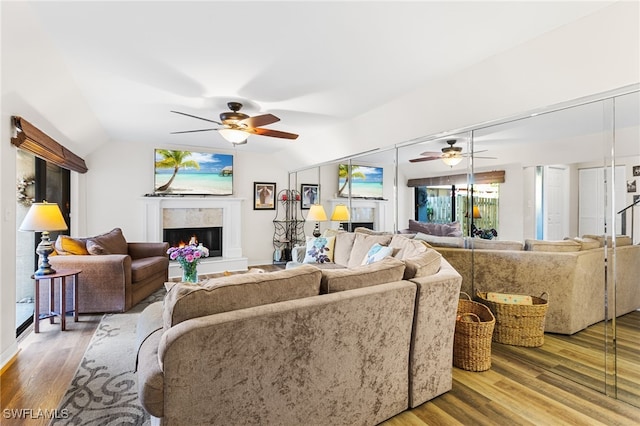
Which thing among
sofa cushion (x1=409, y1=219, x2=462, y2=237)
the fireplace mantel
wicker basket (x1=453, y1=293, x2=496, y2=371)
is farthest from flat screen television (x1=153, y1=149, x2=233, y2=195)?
wicker basket (x1=453, y1=293, x2=496, y2=371)

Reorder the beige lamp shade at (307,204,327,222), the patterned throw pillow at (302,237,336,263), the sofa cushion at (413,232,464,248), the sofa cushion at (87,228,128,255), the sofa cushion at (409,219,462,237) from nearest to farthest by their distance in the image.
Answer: the sofa cushion at (413,232,464,248), the sofa cushion at (409,219,462,237), the sofa cushion at (87,228,128,255), the patterned throw pillow at (302,237,336,263), the beige lamp shade at (307,204,327,222)

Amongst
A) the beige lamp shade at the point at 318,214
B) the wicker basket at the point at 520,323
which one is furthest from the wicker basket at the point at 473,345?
the beige lamp shade at the point at 318,214

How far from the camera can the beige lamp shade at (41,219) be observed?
2900 mm

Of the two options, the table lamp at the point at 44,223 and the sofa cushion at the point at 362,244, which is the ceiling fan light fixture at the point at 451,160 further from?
the table lamp at the point at 44,223

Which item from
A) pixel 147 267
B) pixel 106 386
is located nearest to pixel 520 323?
pixel 106 386

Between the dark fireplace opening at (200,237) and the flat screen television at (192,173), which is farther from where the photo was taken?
the dark fireplace opening at (200,237)

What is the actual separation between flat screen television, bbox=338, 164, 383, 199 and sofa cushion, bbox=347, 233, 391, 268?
3.73 feet

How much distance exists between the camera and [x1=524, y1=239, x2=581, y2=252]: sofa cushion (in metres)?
2.72

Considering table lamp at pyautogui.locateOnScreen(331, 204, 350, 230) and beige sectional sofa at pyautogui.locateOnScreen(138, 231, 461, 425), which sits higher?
table lamp at pyautogui.locateOnScreen(331, 204, 350, 230)

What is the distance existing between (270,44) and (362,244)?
249cm

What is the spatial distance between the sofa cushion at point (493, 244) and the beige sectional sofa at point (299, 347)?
57.5 inches

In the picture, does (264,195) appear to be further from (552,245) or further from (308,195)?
(552,245)

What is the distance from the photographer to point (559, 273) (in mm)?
2893

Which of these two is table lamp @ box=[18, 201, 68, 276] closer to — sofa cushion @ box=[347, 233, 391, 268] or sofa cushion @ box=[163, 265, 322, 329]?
sofa cushion @ box=[163, 265, 322, 329]
